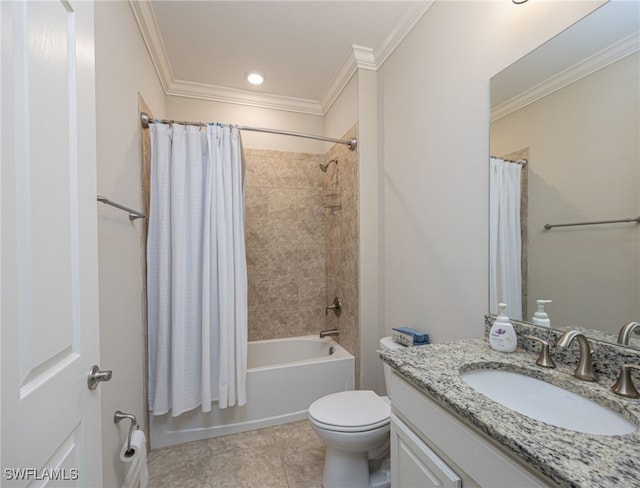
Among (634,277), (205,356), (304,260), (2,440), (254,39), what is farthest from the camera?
(304,260)

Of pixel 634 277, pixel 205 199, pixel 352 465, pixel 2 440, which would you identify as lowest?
pixel 352 465

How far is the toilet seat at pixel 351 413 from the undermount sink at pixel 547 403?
63cm

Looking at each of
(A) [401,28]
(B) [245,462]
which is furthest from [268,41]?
(B) [245,462]

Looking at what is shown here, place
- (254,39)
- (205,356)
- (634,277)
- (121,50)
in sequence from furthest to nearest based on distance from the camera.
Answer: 1. (254,39)
2. (205,356)
3. (121,50)
4. (634,277)

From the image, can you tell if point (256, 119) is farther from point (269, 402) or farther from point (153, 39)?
point (269, 402)

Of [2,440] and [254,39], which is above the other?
[254,39]

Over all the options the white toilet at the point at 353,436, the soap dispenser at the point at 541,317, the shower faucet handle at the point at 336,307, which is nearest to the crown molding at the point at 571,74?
the soap dispenser at the point at 541,317

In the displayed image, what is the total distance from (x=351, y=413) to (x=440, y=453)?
73 centimetres

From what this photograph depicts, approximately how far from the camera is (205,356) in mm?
1781

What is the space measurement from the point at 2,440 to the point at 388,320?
73.7 inches

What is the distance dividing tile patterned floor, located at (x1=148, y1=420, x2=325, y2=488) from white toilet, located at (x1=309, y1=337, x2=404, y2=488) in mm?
213

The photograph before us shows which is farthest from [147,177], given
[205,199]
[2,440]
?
[2,440]

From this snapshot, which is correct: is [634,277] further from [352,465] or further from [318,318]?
[318,318]

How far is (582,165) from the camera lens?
0.90 meters
